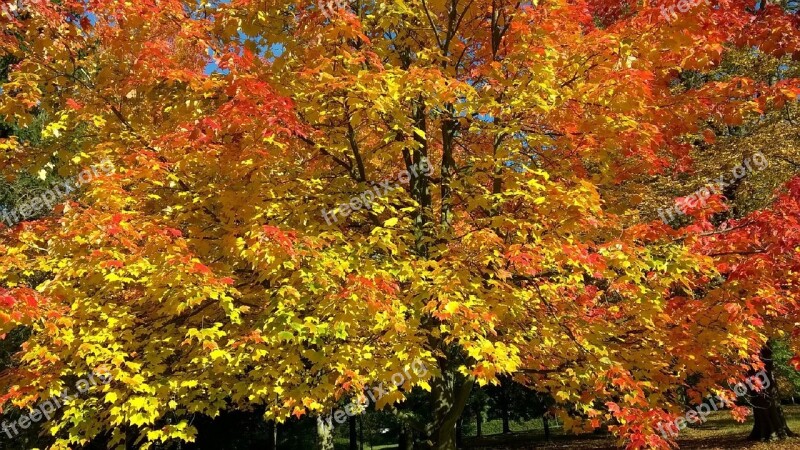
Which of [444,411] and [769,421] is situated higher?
[444,411]

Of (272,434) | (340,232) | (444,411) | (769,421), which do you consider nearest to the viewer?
(340,232)

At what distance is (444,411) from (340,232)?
3.49 meters

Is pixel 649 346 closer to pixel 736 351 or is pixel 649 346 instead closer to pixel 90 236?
pixel 736 351

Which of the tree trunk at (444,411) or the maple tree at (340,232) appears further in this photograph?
the tree trunk at (444,411)

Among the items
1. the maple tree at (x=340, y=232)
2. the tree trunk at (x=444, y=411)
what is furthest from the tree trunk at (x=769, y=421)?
the tree trunk at (x=444, y=411)

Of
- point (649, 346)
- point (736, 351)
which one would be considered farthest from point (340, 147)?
point (736, 351)

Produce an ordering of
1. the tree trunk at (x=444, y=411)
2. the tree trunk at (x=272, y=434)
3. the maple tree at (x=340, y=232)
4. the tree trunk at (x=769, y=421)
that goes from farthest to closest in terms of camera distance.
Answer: the tree trunk at (x=272, y=434) < the tree trunk at (x=769, y=421) < the tree trunk at (x=444, y=411) < the maple tree at (x=340, y=232)

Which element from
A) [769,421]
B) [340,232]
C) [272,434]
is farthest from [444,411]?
[272,434]

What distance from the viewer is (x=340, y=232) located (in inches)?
261

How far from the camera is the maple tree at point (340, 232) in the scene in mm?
5602

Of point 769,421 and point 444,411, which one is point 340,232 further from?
point 769,421

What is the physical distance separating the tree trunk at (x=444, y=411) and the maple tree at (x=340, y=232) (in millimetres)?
46

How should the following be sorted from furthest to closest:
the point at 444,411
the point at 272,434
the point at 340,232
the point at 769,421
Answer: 1. the point at 272,434
2. the point at 769,421
3. the point at 444,411
4. the point at 340,232

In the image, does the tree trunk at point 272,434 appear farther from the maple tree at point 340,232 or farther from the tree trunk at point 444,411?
the maple tree at point 340,232
